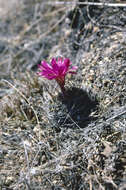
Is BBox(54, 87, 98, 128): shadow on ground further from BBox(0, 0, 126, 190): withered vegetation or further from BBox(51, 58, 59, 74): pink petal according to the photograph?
BBox(51, 58, 59, 74): pink petal

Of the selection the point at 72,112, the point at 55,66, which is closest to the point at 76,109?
the point at 72,112

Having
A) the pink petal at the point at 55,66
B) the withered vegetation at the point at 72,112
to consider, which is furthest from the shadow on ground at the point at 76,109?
the pink petal at the point at 55,66

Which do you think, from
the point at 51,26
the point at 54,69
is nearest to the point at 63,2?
the point at 51,26

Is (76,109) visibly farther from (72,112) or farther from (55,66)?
(55,66)

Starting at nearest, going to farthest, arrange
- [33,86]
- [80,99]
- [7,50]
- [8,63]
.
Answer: [80,99] → [33,86] → [8,63] → [7,50]

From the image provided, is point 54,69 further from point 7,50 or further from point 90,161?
point 7,50

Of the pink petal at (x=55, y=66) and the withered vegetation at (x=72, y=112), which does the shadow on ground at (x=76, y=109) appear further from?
the pink petal at (x=55, y=66)

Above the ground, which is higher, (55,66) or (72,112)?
(55,66)

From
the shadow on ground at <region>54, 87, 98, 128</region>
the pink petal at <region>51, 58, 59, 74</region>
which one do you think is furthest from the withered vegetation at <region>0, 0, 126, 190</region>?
the pink petal at <region>51, 58, 59, 74</region>
